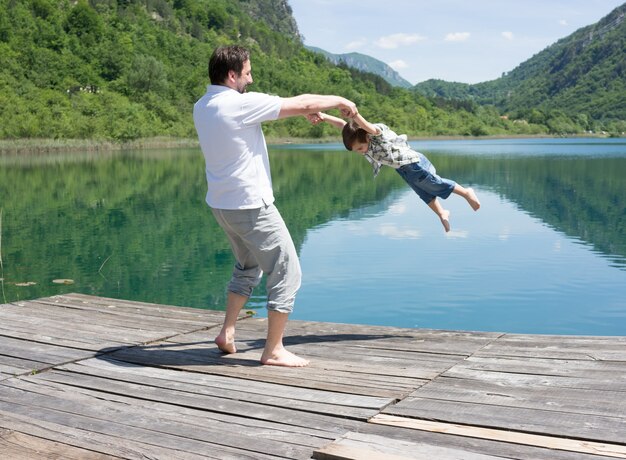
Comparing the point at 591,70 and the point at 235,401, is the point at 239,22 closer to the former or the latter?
the point at 591,70

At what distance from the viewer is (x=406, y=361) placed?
4172 millimetres

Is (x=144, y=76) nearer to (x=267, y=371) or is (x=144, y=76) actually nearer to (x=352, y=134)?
(x=352, y=134)

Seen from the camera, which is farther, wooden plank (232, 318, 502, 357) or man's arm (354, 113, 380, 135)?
wooden plank (232, 318, 502, 357)

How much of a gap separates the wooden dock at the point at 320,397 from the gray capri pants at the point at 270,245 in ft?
1.48

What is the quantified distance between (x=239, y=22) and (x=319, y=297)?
151323mm

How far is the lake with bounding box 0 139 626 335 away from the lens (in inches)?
411

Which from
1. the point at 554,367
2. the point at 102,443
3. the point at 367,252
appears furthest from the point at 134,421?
the point at 367,252

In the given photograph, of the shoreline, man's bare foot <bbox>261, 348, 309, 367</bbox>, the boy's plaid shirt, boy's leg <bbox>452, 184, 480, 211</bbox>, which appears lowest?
man's bare foot <bbox>261, 348, 309, 367</bbox>

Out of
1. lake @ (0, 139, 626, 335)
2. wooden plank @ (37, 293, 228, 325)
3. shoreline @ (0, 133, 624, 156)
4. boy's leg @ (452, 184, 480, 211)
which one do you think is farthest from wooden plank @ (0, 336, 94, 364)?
shoreline @ (0, 133, 624, 156)

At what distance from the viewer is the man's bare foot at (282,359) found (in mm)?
4113

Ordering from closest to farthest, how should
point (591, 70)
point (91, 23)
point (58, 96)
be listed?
point (58, 96), point (91, 23), point (591, 70)

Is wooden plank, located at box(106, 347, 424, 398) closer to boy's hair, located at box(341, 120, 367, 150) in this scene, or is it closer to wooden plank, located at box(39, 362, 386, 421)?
wooden plank, located at box(39, 362, 386, 421)

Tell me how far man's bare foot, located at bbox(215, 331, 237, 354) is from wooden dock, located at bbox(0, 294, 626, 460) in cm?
7

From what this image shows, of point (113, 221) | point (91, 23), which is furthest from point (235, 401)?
point (91, 23)
